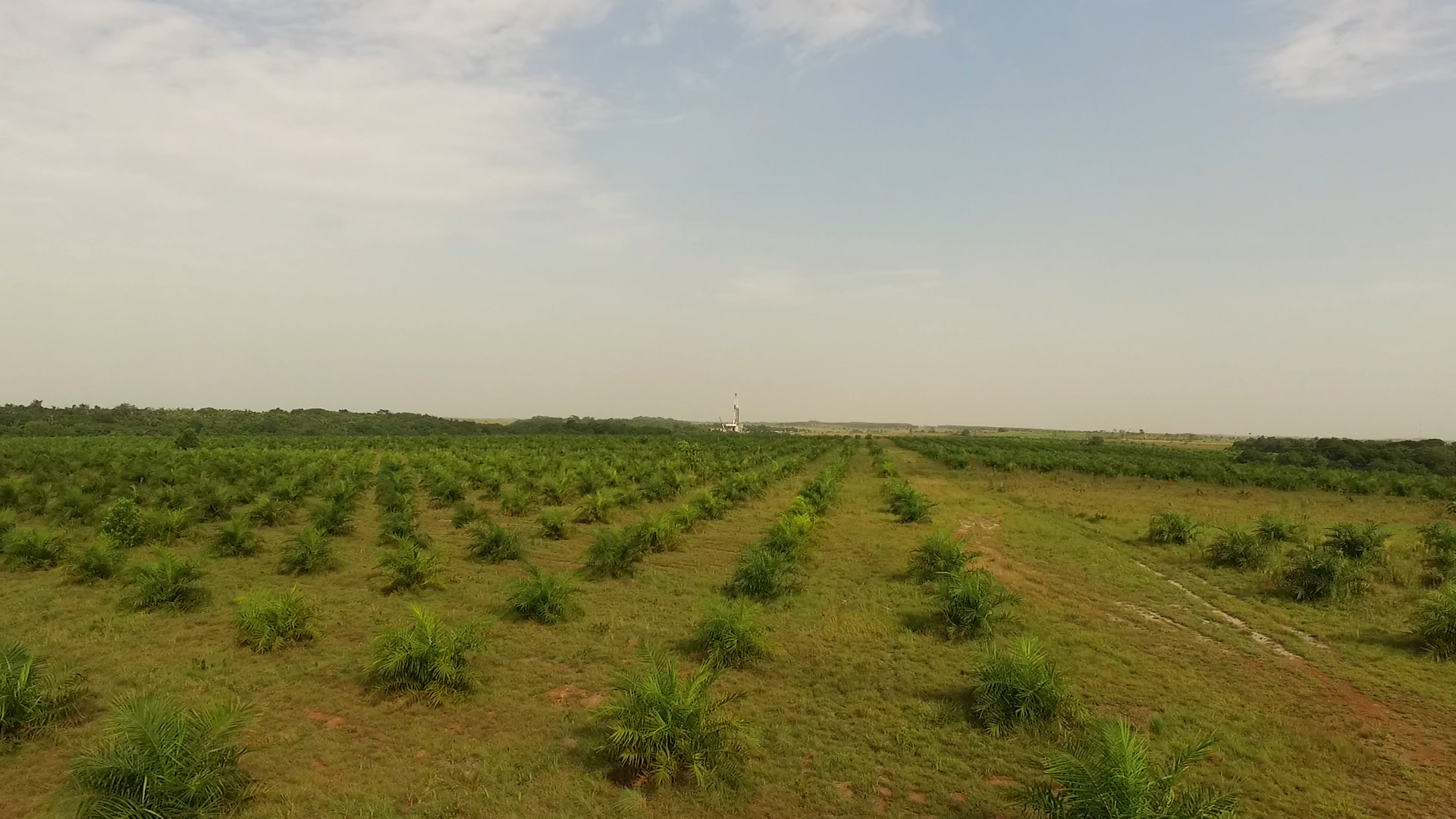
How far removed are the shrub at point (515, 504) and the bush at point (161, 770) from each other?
17.4m

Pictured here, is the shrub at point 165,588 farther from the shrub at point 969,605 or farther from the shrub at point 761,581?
the shrub at point 969,605

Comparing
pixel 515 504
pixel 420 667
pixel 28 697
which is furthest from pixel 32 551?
pixel 420 667

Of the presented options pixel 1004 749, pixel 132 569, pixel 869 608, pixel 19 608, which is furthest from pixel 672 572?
pixel 19 608

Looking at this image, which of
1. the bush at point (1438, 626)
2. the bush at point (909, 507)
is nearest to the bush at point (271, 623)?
the bush at point (1438, 626)

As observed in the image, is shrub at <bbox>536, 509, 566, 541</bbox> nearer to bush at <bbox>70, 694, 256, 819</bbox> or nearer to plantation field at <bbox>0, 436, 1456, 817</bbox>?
plantation field at <bbox>0, 436, 1456, 817</bbox>

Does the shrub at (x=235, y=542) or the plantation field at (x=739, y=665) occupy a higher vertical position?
the shrub at (x=235, y=542)

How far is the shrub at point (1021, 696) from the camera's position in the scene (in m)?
7.70

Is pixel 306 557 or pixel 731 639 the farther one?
pixel 306 557

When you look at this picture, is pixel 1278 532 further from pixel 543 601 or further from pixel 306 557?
pixel 306 557

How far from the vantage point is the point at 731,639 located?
980 centimetres

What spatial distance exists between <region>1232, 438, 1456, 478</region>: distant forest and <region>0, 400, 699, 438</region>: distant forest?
84.9 meters

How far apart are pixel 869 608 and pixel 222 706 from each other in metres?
9.84

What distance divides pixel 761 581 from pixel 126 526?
1593cm

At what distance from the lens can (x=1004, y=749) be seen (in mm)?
7211
